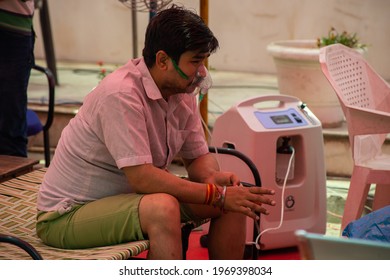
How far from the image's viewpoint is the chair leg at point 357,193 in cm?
323

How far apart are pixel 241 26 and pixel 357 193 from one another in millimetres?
2964

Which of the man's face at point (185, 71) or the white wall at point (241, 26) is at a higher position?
the man's face at point (185, 71)

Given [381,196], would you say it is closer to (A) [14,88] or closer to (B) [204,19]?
(B) [204,19]

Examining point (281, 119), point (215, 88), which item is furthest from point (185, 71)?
point (215, 88)

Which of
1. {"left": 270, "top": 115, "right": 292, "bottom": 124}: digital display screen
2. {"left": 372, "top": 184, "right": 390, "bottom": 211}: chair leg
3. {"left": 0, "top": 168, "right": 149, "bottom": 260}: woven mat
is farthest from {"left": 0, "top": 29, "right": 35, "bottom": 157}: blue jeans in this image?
{"left": 372, "top": 184, "right": 390, "bottom": 211}: chair leg

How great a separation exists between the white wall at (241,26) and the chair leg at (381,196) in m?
2.25

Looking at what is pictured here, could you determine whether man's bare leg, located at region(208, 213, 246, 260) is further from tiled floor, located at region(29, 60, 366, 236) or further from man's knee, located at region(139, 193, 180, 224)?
tiled floor, located at region(29, 60, 366, 236)

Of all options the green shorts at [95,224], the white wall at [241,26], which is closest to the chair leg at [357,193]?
the green shorts at [95,224]

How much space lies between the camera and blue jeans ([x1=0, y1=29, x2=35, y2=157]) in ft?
10.3

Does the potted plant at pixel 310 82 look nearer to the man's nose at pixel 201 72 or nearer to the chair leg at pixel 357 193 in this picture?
the chair leg at pixel 357 193

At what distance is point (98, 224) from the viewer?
235 centimetres

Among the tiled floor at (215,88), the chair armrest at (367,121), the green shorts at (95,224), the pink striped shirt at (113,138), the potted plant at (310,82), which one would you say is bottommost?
the tiled floor at (215,88)
